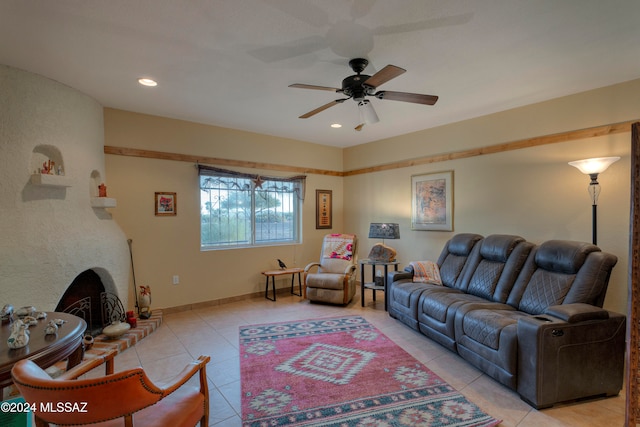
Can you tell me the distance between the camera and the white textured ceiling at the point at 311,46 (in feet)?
6.53

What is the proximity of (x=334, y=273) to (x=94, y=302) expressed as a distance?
3239 mm

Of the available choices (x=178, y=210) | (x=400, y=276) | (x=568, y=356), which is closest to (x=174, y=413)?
(x=568, y=356)

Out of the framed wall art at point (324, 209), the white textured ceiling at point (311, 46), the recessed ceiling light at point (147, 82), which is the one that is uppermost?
the recessed ceiling light at point (147, 82)

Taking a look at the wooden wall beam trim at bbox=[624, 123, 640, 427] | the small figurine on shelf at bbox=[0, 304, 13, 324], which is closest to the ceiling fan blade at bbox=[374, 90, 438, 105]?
the wooden wall beam trim at bbox=[624, 123, 640, 427]

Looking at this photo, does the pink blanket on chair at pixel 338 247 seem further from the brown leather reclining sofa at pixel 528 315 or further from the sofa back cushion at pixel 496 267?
the sofa back cushion at pixel 496 267

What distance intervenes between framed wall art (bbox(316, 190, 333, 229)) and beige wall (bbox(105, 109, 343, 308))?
941 millimetres

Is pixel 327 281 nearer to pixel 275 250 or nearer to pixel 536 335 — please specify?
pixel 275 250

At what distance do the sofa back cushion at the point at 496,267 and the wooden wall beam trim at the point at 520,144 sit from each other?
1195 mm

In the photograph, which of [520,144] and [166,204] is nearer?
[520,144]

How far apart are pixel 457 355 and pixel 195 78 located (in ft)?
12.4

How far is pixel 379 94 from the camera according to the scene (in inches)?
104

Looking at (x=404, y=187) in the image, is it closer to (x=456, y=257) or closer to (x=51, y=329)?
(x=456, y=257)

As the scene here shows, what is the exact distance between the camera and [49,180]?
9.21ft

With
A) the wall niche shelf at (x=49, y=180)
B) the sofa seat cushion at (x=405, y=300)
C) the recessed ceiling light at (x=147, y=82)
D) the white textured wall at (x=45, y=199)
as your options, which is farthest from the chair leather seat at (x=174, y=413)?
the recessed ceiling light at (x=147, y=82)
